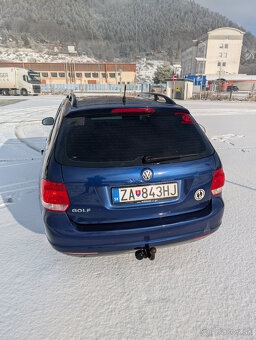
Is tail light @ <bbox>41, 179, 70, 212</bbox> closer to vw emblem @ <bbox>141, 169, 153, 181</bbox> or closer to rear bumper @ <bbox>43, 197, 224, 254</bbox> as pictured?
rear bumper @ <bbox>43, 197, 224, 254</bbox>

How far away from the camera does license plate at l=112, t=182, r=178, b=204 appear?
198 centimetres

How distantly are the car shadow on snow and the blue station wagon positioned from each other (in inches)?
35.9

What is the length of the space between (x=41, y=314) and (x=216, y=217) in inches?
68.2

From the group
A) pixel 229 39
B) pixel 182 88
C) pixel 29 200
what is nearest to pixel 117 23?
pixel 229 39

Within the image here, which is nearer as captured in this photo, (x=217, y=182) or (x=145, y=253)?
(x=145, y=253)

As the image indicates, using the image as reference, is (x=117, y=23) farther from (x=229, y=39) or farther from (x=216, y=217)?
(x=216, y=217)

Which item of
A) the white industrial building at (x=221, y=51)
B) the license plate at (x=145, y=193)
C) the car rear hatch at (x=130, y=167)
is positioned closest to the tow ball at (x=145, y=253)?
the car rear hatch at (x=130, y=167)

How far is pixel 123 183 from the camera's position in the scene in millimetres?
1946

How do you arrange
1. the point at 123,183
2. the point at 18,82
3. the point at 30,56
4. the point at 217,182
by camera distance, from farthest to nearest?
the point at 30,56, the point at 18,82, the point at 217,182, the point at 123,183

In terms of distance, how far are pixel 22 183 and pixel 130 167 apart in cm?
300

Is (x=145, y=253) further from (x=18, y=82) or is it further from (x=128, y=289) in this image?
(x=18, y=82)

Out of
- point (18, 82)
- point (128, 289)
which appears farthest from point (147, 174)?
point (18, 82)

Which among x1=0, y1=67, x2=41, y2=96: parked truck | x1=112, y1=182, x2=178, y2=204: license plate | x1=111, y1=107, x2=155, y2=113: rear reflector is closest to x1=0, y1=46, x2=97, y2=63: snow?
x1=0, y1=67, x2=41, y2=96: parked truck

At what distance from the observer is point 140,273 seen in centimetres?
240
